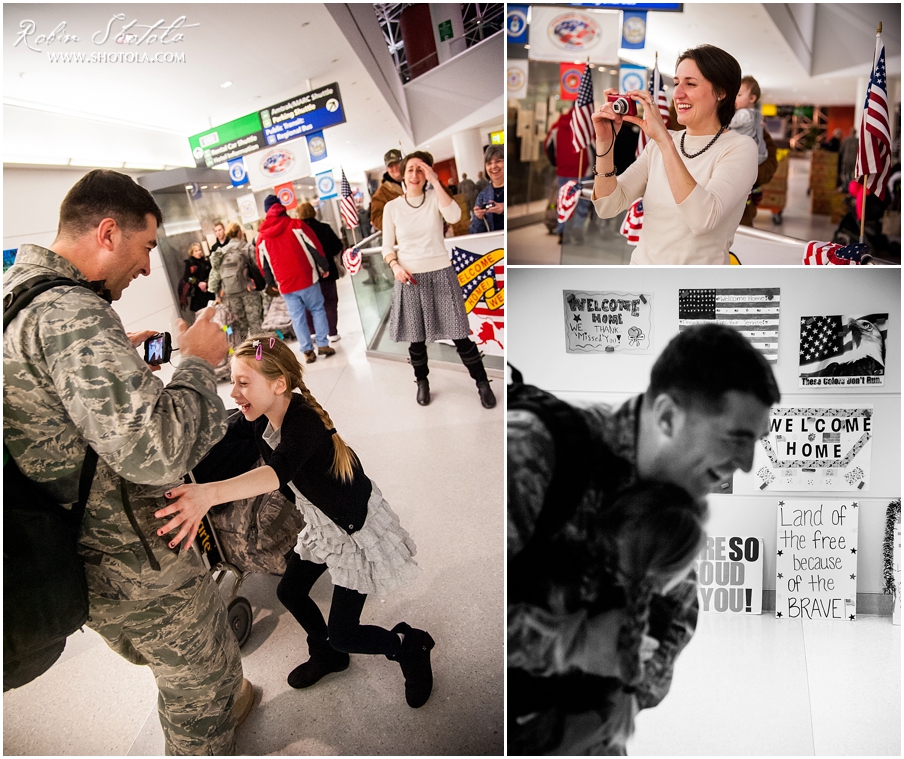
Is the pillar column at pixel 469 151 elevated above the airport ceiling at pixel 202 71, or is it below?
below

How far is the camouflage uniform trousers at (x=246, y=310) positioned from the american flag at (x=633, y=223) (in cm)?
112

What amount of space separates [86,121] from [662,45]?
1613mm

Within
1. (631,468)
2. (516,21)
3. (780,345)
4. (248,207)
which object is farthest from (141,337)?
(780,345)

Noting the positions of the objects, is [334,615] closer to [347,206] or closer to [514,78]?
[347,206]

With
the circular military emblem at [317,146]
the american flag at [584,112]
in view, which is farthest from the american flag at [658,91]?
the circular military emblem at [317,146]

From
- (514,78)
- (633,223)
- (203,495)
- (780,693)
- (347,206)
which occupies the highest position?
(514,78)

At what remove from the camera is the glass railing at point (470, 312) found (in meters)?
1.79

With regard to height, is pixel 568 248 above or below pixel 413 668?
above

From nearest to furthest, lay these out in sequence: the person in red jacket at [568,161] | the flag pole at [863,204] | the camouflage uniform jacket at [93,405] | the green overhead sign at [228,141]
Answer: the camouflage uniform jacket at [93,405] → the flag pole at [863,204] → the green overhead sign at [228,141] → the person in red jacket at [568,161]

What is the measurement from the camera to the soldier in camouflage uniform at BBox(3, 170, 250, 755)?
4.04 ft

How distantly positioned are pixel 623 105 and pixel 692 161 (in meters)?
0.23

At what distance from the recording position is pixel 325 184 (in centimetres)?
170

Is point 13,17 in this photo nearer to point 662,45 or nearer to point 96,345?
point 96,345

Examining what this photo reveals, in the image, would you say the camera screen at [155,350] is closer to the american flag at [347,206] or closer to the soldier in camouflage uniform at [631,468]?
the american flag at [347,206]
